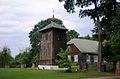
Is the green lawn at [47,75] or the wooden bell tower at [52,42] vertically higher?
the wooden bell tower at [52,42]

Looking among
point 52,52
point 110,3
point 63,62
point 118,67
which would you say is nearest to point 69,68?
point 63,62

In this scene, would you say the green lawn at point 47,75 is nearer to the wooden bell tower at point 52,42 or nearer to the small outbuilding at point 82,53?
the wooden bell tower at point 52,42

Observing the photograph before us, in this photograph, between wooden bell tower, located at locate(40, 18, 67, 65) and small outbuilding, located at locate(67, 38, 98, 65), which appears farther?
small outbuilding, located at locate(67, 38, 98, 65)

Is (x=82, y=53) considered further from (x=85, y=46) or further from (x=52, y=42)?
(x=52, y=42)

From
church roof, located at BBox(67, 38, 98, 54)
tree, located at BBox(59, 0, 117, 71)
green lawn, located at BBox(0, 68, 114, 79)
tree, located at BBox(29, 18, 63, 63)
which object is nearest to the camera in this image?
green lawn, located at BBox(0, 68, 114, 79)

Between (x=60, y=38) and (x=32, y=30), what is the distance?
43729mm

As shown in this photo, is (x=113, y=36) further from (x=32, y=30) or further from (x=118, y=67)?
(x=32, y=30)

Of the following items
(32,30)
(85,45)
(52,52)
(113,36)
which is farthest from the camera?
(32,30)

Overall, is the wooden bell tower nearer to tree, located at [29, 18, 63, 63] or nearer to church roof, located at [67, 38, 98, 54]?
church roof, located at [67, 38, 98, 54]

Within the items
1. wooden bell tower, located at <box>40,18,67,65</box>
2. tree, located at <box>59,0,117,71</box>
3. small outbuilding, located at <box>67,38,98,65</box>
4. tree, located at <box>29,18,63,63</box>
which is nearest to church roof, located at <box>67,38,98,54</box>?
small outbuilding, located at <box>67,38,98,65</box>

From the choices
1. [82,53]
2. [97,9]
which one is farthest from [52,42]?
[97,9]

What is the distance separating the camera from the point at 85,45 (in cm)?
7756

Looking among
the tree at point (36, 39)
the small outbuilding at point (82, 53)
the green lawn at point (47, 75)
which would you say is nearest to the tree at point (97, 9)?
the green lawn at point (47, 75)

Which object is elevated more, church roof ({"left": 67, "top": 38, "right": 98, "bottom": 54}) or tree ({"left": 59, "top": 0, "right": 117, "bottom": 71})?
tree ({"left": 59, "top": 0, "right": 117, "bottom": 71})
